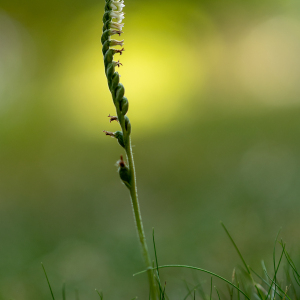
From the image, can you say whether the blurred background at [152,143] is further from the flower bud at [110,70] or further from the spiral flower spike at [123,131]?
the flower bud at [110,70]

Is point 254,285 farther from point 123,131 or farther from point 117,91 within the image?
point 117,91

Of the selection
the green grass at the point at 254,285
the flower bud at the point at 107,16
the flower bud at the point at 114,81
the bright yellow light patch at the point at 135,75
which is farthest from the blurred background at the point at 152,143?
the flower bud at the point at 107,16

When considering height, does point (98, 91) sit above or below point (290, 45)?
below

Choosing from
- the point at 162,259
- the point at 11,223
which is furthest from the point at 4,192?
the point at 162,259

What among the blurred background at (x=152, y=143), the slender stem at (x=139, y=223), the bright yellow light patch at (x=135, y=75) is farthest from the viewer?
the bright yellow light patch at (x=135, y=75)

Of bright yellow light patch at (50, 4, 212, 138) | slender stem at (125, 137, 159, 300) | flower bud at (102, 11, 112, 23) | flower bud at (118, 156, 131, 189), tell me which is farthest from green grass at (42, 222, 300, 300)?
bright yellow light patch at (50, 4, 212, 138)

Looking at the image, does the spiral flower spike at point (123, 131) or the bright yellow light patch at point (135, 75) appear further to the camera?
the bright yellow light patch at point (135, 75)

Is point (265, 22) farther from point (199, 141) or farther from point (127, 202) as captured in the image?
point (127, 202)

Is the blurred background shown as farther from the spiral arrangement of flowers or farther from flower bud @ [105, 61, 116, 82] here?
flower bud @ [105, 61, 116, 82]
